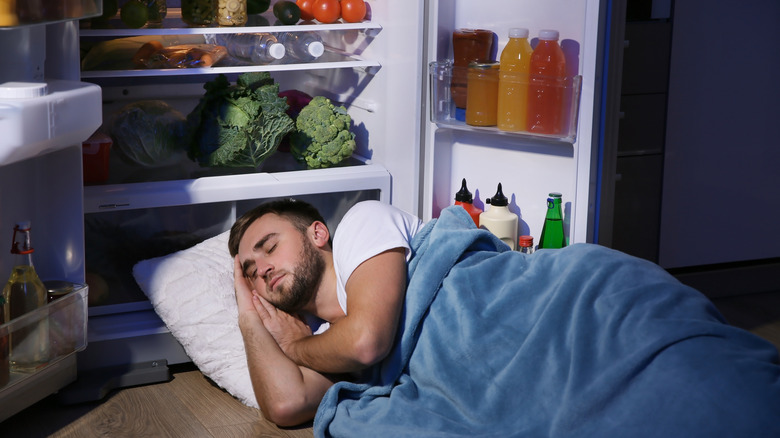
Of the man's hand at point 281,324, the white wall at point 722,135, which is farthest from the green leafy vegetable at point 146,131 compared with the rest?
the white wall at point 722,135

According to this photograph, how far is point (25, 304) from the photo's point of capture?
204 cm

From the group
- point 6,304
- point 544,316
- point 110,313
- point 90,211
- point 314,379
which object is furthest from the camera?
point 110,313

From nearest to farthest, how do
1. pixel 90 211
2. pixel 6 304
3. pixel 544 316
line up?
pixel 544 316
pixel 6 304
pixel 90 211

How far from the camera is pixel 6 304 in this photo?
78.0 inches

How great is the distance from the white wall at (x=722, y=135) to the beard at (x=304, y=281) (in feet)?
4.85

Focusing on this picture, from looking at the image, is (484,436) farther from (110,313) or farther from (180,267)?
(110,313)

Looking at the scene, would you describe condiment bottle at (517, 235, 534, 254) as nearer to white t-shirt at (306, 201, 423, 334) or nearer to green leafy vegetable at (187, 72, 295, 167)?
white t-shirt at (306, 201, 423, 334)

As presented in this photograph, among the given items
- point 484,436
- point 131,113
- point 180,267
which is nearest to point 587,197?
point 484,436

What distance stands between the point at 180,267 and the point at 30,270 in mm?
463

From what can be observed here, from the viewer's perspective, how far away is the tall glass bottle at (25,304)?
199 centimetres

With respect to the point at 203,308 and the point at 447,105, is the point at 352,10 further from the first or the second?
the point at 203,308

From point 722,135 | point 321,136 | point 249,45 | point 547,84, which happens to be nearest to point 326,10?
point 249,45

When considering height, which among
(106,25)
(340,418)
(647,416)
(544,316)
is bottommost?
(340,418)

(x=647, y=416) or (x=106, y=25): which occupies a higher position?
(x=106, y=25)
